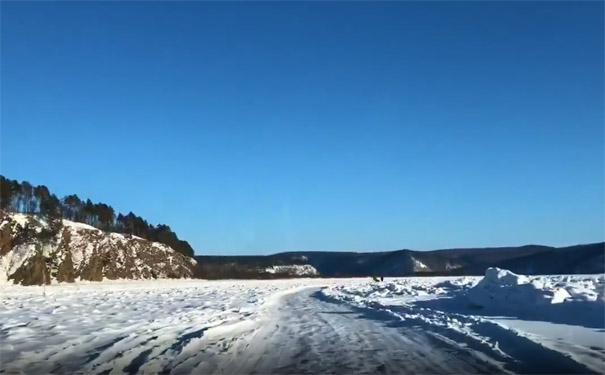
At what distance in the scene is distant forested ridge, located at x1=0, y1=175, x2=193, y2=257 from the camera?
88.9 m

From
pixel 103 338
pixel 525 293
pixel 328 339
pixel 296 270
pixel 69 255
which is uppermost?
pixel 296 270

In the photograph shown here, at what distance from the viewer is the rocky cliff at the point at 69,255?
6191 centimetres

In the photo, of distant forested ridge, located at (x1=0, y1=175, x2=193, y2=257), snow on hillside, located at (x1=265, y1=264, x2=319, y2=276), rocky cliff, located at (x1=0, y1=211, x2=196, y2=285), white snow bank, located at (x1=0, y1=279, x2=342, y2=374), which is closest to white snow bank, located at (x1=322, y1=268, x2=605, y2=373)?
white snow bank, located at (x1=0, y1=279, x2=342, y2=374)

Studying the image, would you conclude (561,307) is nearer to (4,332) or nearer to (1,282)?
(4,332)

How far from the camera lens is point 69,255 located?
226 ft

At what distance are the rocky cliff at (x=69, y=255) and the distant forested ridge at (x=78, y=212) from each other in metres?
4.02

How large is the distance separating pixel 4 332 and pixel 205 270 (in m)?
103

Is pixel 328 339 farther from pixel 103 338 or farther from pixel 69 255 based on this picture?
pixel 69 255

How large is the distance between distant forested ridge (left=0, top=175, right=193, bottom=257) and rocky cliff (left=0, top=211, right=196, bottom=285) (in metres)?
4.02

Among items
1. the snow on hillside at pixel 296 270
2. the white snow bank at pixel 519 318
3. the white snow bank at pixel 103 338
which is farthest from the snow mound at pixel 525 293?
the snow on hillside at pixel 296 270

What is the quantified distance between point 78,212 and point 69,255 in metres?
46.8

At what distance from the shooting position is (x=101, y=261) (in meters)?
78.1

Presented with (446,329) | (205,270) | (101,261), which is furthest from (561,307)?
(205,270)

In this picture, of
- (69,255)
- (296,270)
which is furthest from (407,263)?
(69,255)
